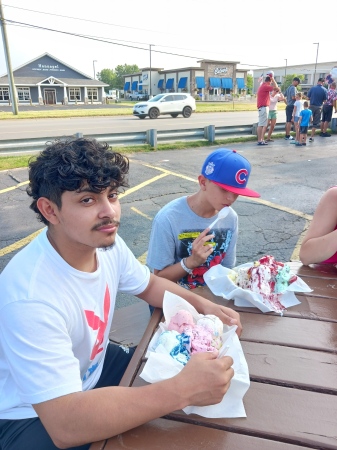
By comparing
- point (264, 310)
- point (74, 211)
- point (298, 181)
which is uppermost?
point (74, 211)

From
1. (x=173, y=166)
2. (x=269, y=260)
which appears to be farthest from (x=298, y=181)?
(x=269, y=260)

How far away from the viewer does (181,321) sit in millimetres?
1434

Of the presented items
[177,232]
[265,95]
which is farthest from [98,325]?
[265,95]

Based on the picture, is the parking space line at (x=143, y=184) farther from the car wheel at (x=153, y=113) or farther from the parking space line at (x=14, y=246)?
the car wheel at (x=153, y=113)

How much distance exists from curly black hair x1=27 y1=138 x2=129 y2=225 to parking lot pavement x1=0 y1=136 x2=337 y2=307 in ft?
7.01

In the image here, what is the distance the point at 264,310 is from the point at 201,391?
700 millimetres

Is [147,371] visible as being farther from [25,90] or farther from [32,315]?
[25,90]

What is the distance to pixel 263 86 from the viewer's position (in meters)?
10.4

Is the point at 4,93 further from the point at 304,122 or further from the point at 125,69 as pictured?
the point at 125,69

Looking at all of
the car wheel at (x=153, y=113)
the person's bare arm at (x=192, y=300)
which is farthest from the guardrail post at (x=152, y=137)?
the car wheel at (x=153, y=113)

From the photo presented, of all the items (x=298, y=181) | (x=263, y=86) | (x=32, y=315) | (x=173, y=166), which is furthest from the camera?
(x=263, y=86)

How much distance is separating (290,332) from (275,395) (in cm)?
40

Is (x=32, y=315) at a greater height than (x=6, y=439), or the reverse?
(x=32, y=315)

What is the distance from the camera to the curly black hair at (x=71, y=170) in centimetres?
120
